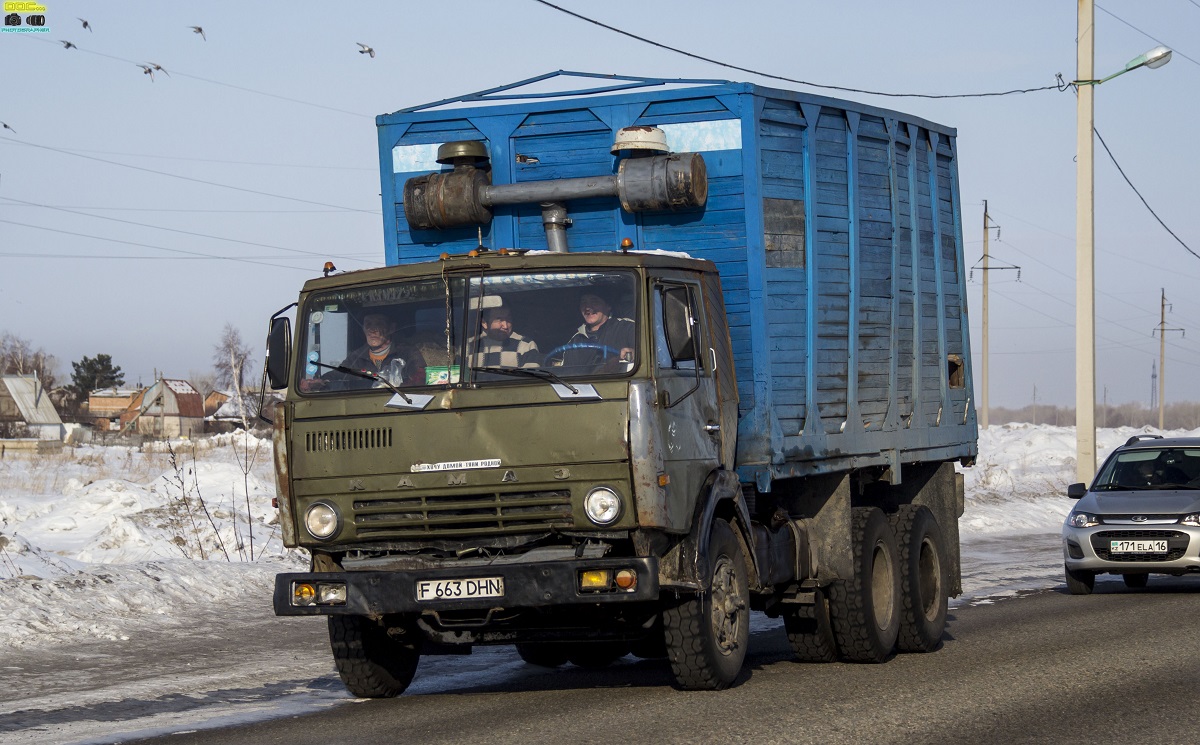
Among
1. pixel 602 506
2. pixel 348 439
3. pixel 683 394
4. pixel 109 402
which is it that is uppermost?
pixel 683 394

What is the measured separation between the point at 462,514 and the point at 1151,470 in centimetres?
1079

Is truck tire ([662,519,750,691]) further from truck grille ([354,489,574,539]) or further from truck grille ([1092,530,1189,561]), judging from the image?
truck grille ([1092,530,1189,561])

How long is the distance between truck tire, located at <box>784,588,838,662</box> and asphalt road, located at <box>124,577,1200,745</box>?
0.15m

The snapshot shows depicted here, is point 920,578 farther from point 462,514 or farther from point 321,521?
point 321,521

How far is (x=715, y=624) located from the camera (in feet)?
27.5

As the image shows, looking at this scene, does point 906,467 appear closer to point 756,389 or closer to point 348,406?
point 756,389

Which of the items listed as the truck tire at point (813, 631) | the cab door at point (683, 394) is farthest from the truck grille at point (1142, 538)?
the cab door at point (683, 394)

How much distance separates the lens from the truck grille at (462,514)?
7.64m

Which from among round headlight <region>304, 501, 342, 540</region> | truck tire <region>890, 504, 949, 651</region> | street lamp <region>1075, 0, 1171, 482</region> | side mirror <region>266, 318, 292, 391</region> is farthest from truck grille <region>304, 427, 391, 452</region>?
street lamp <region>1075, 0, 1171, 482</region>

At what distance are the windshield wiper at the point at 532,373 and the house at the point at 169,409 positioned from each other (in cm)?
9991

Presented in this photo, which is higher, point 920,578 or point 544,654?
point 920,578

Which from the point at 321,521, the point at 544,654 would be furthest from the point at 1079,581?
the point at 321,521

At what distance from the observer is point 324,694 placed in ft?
30.8

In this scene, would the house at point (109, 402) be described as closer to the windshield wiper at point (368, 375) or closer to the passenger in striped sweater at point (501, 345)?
the windshield wiper at point (368, 375)
